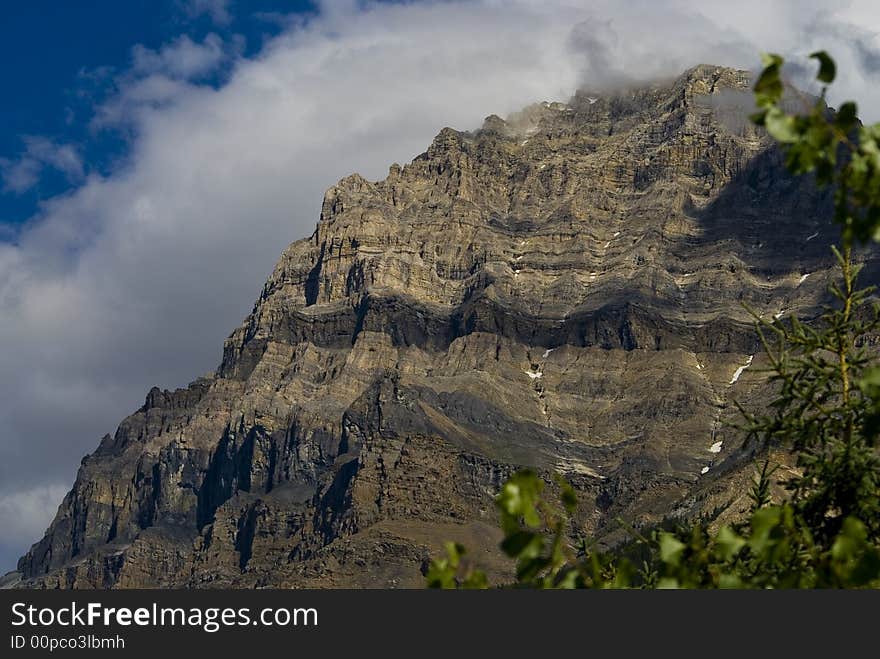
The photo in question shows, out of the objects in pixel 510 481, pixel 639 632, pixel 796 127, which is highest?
pixel 796 127

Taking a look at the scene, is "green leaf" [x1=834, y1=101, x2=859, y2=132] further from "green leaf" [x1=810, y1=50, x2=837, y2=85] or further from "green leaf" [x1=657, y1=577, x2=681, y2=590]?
"green leaf" [x1=657, y1=577, x2=681, y2=590]

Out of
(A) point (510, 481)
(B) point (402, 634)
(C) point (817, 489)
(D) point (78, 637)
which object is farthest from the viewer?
(C) point (817, 489)

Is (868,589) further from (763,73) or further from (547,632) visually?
(763,73)

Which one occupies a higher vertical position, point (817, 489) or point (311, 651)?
point (817, 489)

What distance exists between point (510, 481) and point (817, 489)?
10.6m

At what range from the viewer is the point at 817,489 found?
69.4 feet

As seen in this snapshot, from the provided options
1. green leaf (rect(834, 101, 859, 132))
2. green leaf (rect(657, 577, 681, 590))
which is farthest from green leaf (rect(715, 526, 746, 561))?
green leaf (rect(834, 101, 859, 132))

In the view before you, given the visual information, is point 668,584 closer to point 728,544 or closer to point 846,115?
point 728,544

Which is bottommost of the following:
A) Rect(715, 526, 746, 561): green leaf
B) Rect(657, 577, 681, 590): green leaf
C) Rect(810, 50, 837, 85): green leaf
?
Rect(657, 577, 681, 590): green leaf

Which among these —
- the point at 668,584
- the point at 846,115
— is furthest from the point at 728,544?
the point at 846,115

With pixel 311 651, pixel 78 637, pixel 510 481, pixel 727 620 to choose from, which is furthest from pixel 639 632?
pixel 78 637

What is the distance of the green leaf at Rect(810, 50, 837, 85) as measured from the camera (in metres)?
11.2

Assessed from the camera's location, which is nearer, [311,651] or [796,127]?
[796,127]

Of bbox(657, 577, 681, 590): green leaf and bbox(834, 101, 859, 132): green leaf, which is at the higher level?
bbox(834, 101, 859, 132): green leaf
